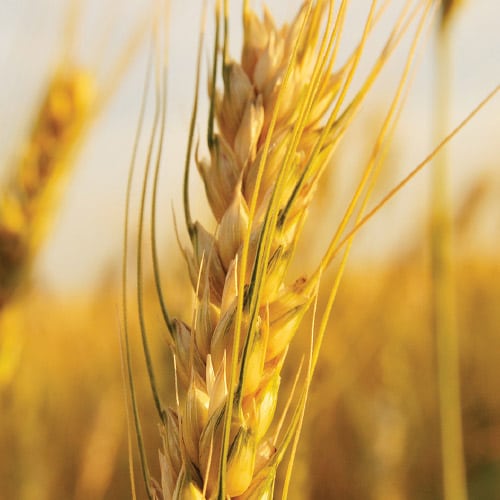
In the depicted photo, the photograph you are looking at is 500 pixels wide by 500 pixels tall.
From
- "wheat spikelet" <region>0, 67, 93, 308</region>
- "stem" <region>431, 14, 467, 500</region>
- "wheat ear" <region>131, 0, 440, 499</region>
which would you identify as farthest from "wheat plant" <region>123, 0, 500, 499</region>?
"wheat spikelet" <region>0, 67, 93, 308</region>

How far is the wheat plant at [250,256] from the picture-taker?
53 centimetres

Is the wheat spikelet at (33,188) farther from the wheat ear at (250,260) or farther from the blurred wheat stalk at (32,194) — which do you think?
the wheat ear at (250,260)

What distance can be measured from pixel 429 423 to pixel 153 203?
2.07 meters

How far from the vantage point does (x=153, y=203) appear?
61 cm

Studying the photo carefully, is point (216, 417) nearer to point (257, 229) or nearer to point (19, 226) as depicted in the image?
point (257, 229)

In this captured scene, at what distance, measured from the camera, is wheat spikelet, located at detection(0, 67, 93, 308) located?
153 cm

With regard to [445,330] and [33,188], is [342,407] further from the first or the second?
[445,330]

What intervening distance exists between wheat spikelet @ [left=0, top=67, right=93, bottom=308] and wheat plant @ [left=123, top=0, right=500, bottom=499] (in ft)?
3.08

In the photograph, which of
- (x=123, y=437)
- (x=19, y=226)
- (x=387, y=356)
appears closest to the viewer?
(x=19, y=226)

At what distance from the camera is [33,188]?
61.4 inches

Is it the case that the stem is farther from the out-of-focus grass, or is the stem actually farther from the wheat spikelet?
the wheat spikelet

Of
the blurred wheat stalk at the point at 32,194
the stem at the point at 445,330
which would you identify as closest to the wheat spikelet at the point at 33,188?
the blurred wheat stalk at the point at 32,194

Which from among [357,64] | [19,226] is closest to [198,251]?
[357,64]

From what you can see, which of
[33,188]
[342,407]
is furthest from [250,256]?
[342,407]
